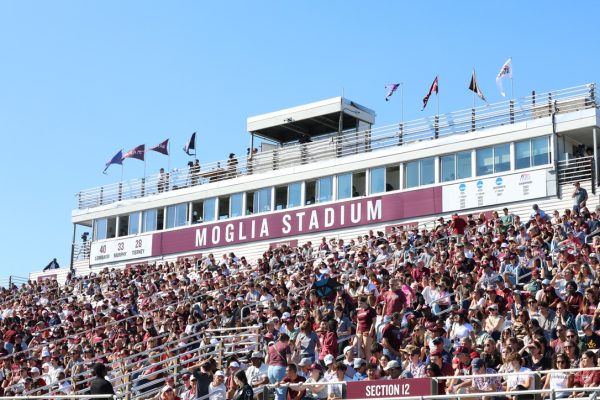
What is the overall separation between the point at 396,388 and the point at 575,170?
16.9m

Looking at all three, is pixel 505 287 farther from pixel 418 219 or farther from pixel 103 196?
pixel 103 196

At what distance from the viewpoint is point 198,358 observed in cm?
1717

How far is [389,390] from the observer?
36.6 ft

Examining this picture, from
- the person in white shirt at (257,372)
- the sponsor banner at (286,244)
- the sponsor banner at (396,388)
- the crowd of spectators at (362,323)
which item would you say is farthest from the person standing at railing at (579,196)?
the sponsor banner at (396,388)

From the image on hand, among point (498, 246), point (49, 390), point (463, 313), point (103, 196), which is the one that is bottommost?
point (49, 390)

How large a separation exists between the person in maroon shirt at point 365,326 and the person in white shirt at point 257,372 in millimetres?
1521

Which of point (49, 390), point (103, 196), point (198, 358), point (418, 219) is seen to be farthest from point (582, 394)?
point (103, 196)

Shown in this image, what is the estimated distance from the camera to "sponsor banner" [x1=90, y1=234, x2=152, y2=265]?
122ft

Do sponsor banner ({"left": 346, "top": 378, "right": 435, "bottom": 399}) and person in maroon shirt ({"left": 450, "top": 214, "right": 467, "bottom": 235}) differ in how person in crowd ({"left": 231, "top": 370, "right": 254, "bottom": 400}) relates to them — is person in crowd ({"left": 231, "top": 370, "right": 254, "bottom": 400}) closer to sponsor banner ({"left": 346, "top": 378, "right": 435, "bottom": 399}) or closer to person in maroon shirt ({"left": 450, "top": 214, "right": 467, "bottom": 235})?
sponsor banner ({"left": 346, "top": 378, "right": 435, "bottom": 399})

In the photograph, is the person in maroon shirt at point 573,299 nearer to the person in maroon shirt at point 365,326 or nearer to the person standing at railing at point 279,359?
the person in maroon shirt at point 365,326

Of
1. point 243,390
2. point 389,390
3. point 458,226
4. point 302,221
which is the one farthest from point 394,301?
point 302,221

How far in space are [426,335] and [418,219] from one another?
617 inches

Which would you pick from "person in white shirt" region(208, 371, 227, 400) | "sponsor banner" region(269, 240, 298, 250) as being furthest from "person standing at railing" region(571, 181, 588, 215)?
"person in white shirt" region(208, 371, 227, 400)

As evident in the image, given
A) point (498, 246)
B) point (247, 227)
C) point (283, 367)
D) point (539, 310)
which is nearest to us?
point (539, 310)
